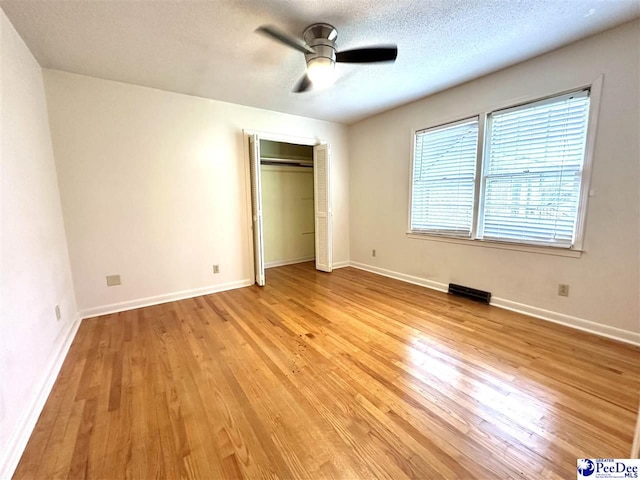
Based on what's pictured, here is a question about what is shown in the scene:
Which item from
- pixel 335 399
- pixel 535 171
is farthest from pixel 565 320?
pixel 335 399

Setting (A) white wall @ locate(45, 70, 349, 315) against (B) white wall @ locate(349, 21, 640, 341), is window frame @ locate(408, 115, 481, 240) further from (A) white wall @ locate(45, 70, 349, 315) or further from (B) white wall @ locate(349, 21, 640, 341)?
(A) white wall @ locate(45, 70, 349, 315)

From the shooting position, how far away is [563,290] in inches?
100

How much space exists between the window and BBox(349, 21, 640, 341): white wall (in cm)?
13

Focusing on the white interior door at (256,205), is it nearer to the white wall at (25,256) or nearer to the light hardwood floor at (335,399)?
the light hardwood floor at (335,399)

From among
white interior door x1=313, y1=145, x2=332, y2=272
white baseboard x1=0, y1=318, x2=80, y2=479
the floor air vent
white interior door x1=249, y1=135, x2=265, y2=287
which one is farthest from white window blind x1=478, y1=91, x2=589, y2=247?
white baseboard x1=0, y1=318, x2=80, y2=479

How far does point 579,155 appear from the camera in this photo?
2371 millimetres

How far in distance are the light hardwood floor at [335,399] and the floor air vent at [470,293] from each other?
0.34 meters

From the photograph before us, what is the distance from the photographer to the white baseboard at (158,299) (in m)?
2.93

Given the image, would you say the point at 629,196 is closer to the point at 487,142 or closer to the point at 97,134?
the point at 487,142

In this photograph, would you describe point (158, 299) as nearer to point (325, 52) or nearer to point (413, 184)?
point (325, 52)

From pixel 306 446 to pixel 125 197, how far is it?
3048 millimetres

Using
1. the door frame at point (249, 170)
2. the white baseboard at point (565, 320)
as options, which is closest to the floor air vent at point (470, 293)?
the white baseboard at point (565, 320)

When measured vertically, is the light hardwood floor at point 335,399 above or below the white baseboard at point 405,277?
below

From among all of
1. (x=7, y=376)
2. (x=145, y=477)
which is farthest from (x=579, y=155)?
(x=7, y=376)
